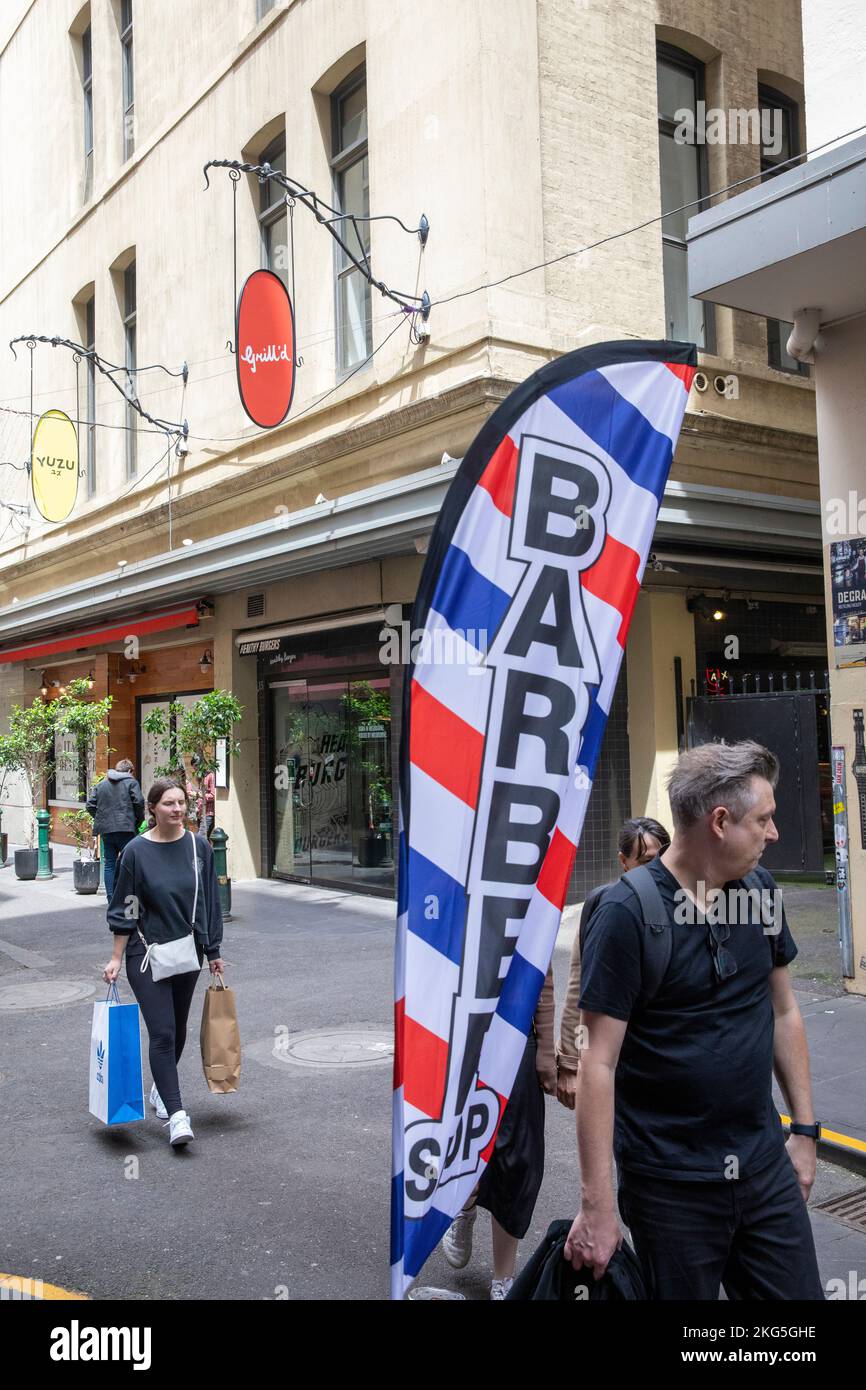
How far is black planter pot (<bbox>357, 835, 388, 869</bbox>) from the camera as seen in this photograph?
15086mm

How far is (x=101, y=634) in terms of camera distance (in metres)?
21.2

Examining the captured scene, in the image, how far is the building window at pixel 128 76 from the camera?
1959 cm

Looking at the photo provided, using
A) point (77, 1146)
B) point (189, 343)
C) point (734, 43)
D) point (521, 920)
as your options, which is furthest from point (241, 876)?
Answer: point (521, 920)

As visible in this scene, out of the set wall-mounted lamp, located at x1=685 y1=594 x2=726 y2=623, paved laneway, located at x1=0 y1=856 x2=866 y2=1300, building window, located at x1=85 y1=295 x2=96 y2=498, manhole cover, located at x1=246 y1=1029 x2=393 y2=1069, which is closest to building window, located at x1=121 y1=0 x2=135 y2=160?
building window, located at x1=85 y1=295 x2=96 y2=498

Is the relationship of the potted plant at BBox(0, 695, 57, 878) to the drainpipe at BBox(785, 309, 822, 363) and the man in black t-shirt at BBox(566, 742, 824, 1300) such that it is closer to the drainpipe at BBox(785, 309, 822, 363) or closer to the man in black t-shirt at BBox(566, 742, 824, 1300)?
the drainpipe at BBox(785, 309, 822, 363)

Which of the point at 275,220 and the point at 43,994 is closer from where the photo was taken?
the point at 43,994

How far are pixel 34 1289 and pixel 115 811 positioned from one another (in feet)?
36.8

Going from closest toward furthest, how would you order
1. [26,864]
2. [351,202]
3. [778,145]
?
[351,202], [778,145], [26,864]

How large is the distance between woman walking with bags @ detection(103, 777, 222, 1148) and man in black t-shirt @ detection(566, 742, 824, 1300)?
3.80 meters

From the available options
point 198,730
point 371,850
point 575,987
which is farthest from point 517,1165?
point 371,850

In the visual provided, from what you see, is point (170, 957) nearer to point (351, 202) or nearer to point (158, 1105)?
point (158, 1105)

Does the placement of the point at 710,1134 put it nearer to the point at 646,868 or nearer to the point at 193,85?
the point at 646,868

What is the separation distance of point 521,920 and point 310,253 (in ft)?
42.7

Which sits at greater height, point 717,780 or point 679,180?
point 679,180
